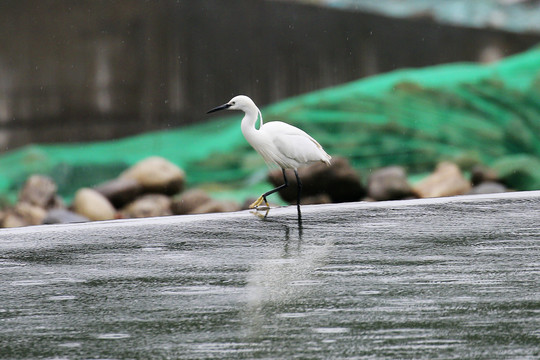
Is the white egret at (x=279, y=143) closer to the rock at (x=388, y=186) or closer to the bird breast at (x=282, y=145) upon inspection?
the bird breast at (x=282, y=145)

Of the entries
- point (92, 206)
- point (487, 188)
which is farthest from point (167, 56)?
point (487, 188)

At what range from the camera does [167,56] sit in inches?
519

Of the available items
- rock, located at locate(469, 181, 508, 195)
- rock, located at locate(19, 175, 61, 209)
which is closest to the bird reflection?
rock, located at locate(19, 175, 61, 209)

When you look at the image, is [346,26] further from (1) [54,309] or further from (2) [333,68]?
(1) [54,309]

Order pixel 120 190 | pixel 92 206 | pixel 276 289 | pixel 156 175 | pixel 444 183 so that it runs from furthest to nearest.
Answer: pixel 444 183 → pixel 156 175 → pixel 120 190 → pixel 92 206 → pixel 276 289

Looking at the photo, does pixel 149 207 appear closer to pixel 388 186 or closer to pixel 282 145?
pixel 282 145

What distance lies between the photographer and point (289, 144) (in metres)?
11.3

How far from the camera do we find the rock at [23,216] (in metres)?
12.2

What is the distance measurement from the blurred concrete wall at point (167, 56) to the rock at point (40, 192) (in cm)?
50

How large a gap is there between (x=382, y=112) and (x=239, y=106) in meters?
3.31

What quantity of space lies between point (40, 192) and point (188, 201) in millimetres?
1816

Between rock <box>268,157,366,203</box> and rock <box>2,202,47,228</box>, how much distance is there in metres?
3.07

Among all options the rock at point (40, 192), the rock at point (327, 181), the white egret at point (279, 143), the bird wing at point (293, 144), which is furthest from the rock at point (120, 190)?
the bird wing at point (293, 144)

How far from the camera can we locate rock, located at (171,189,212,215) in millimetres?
13008
